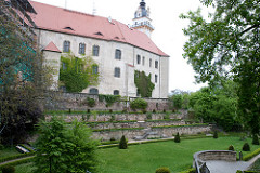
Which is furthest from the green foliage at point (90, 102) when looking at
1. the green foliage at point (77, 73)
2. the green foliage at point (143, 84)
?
the green foliage at point (143, 84)

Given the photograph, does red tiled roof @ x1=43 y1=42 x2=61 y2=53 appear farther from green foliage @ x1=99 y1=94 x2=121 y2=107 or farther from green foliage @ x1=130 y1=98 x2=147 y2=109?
green foliage @ x1=130 y1=98 x2=147 y2=109

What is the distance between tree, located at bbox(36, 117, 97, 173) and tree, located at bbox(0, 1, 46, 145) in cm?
422

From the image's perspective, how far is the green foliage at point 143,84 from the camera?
130 feet

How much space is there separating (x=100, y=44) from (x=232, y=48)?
28.5 m

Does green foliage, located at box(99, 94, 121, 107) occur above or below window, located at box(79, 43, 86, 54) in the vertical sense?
below

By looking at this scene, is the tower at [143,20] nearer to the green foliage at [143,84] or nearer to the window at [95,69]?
the green foliage at [143,84]

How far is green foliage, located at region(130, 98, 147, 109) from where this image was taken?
108ft

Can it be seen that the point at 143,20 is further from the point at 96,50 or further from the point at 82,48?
the point at 82,48

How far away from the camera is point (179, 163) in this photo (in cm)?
1545

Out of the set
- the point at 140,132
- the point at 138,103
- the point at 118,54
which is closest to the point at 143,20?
the point at 118,54

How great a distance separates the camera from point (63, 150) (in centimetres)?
915

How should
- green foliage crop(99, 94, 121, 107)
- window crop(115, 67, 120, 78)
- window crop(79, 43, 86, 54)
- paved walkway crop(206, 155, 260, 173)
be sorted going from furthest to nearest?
window crop(115, 67, 120, 78)
window crop(79, 43, 86, 54)
green foliage crop(99, 94, 121, 107)
paved walkway crop(206, 155, 260, 173)

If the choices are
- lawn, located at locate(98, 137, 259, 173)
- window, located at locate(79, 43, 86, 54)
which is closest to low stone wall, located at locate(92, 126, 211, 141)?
lawn, located at locate(98, 137, 259, 173)

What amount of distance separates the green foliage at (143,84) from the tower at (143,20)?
29545 mm
